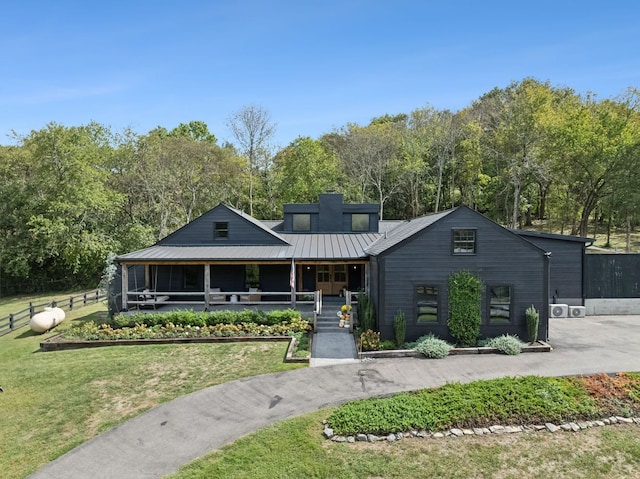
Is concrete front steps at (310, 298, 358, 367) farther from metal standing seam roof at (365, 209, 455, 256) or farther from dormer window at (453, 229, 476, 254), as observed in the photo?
dormer window at (453, 229, 476, 254)

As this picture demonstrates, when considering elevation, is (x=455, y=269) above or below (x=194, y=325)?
above

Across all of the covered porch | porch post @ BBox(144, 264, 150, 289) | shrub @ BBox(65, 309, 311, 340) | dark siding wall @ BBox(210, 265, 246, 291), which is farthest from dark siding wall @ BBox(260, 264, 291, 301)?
porch post @ BBox(144, 264, 150, 289)

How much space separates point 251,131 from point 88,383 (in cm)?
3174

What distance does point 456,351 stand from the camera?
512 inches

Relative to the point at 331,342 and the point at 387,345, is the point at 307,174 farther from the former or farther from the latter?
the point at 387,345

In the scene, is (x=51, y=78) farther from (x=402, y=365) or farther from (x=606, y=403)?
(x=606, y=403)

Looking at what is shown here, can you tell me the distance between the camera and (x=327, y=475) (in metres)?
7.05

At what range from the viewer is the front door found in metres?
20.4

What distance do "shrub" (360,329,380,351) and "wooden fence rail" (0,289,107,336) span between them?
15.6 metres

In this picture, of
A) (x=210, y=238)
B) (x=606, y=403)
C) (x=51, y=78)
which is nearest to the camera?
(x=606, y=403)

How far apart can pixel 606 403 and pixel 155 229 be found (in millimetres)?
34182

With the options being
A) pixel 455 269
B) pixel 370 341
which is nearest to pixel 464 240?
pixel 455 269

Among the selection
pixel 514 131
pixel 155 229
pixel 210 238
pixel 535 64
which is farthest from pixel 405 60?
pixel 155 229

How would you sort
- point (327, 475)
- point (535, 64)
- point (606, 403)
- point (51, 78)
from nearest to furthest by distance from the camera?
point (327, 475) → point (606, 403) → point (51, 78) → point (535, 64)
